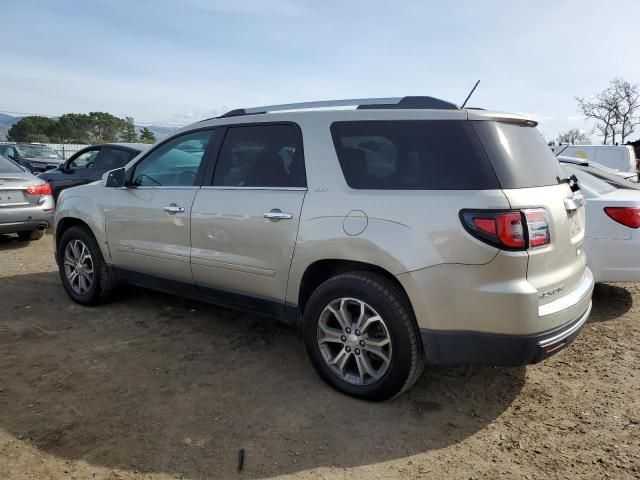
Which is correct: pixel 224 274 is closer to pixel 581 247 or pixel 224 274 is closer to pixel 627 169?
pixel 581 247

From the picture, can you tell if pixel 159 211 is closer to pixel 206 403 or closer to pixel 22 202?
pixel 206 403

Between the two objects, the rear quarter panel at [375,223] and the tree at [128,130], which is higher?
the tree at [128,130]

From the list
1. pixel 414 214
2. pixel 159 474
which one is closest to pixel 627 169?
pixel 414 214

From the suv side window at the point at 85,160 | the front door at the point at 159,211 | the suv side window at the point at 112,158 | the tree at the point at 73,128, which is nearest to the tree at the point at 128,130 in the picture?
the tree at the point at 73,128

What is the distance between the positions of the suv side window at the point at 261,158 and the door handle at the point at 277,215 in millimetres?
193

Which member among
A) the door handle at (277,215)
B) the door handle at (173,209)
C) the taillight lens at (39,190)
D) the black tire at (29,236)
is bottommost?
the black tire at (29,236)

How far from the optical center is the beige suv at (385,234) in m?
2.64

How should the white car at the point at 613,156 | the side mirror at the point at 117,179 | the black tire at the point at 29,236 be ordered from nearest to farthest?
the side mirror at the point at 117,179, the black tire at the point at 29,236, the white car at the point at 613,156

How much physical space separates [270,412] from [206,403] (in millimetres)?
420

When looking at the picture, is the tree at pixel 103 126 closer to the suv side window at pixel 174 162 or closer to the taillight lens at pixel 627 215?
the suv side window at pixel 174 162

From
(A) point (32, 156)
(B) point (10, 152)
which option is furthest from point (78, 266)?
(B) point (10, 152)

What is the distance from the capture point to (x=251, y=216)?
351cm

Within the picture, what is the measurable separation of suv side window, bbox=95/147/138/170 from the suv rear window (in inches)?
282

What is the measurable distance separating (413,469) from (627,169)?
1410 cm
